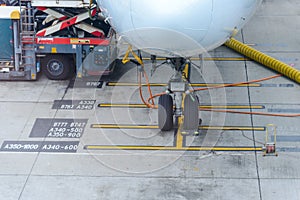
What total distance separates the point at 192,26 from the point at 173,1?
0.64m

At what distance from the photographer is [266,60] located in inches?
767

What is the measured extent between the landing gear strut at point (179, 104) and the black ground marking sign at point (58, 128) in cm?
211

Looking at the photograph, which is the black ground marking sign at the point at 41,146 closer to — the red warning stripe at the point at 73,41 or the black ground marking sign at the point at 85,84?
the black ground marking sign at the point at 85,84

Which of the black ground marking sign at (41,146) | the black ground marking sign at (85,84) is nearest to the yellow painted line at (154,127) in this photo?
the black ground marking sign at (41,146)

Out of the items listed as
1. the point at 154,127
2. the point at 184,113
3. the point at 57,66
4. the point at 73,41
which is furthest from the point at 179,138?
the point at 57,66

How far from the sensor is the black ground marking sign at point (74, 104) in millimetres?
17184

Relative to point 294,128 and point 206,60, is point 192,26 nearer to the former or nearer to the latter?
point 294,128

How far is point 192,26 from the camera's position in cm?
1138

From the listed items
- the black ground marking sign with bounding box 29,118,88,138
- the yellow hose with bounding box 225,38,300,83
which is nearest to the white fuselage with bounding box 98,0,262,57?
the black ground marking sign with bounding box 29,118,88,138

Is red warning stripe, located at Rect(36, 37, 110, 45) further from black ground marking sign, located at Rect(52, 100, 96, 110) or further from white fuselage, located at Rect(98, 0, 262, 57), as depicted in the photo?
white fuselage, located at Rect(98, 0, 262, 57)

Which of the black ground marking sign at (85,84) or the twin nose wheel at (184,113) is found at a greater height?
the twin nose wheel at (184,113)

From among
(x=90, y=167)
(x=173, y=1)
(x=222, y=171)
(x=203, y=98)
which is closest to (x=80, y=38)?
(x=203, y=98)

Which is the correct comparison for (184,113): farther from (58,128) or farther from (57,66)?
(57,66)

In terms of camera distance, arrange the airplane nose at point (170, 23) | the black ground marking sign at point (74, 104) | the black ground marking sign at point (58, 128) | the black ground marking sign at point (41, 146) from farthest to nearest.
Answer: the black ground marking sign at point (74, 104)
the black ground marking sign at point (58, 128)
the black ground marking sign at point (41, 146)
the airplane nose at point (170, 23)
